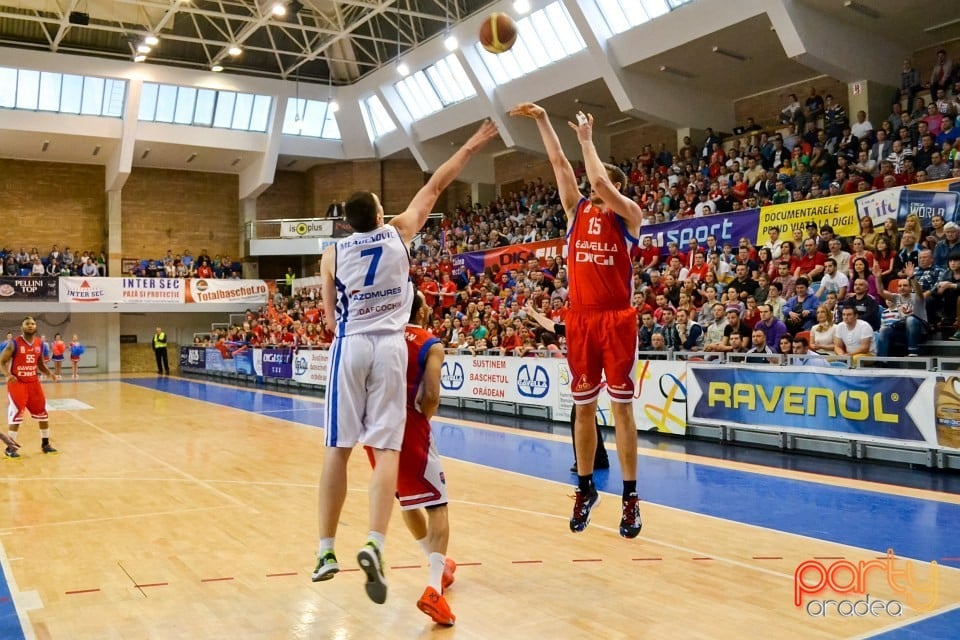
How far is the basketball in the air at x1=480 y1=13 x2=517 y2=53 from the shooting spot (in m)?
5.73

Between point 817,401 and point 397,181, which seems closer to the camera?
point 817,401

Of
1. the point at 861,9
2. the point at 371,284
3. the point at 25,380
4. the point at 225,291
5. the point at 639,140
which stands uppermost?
the point at 861,9

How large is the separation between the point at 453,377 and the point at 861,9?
11.1m

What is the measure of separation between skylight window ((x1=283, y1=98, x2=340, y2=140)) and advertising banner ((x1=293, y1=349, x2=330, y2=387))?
12.6 metres

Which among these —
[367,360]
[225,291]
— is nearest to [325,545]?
[367,360]

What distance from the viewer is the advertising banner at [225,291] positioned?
31859 mm

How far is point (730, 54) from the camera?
1927 centimetres

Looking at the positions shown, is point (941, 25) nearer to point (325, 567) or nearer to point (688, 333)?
point (688, 333)

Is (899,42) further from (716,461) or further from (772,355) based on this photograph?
(716,461)

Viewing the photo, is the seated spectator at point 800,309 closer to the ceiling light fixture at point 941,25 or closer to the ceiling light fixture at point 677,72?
the ceiling light fixture at point 941,25

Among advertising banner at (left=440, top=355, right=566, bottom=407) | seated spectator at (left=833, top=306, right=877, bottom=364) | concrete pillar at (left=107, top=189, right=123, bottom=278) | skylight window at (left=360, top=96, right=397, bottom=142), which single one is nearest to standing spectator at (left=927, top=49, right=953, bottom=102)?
seated spectator at (left=833, top=306, right=877, bottom=364)

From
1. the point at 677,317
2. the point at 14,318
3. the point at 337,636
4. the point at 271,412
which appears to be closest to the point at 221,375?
the point at 14,318

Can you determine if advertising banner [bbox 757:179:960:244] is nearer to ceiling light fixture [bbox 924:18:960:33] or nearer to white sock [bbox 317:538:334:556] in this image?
ceiling light fixture [bbox 924:18:960:33]

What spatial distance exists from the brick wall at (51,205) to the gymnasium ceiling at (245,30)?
6.10m
